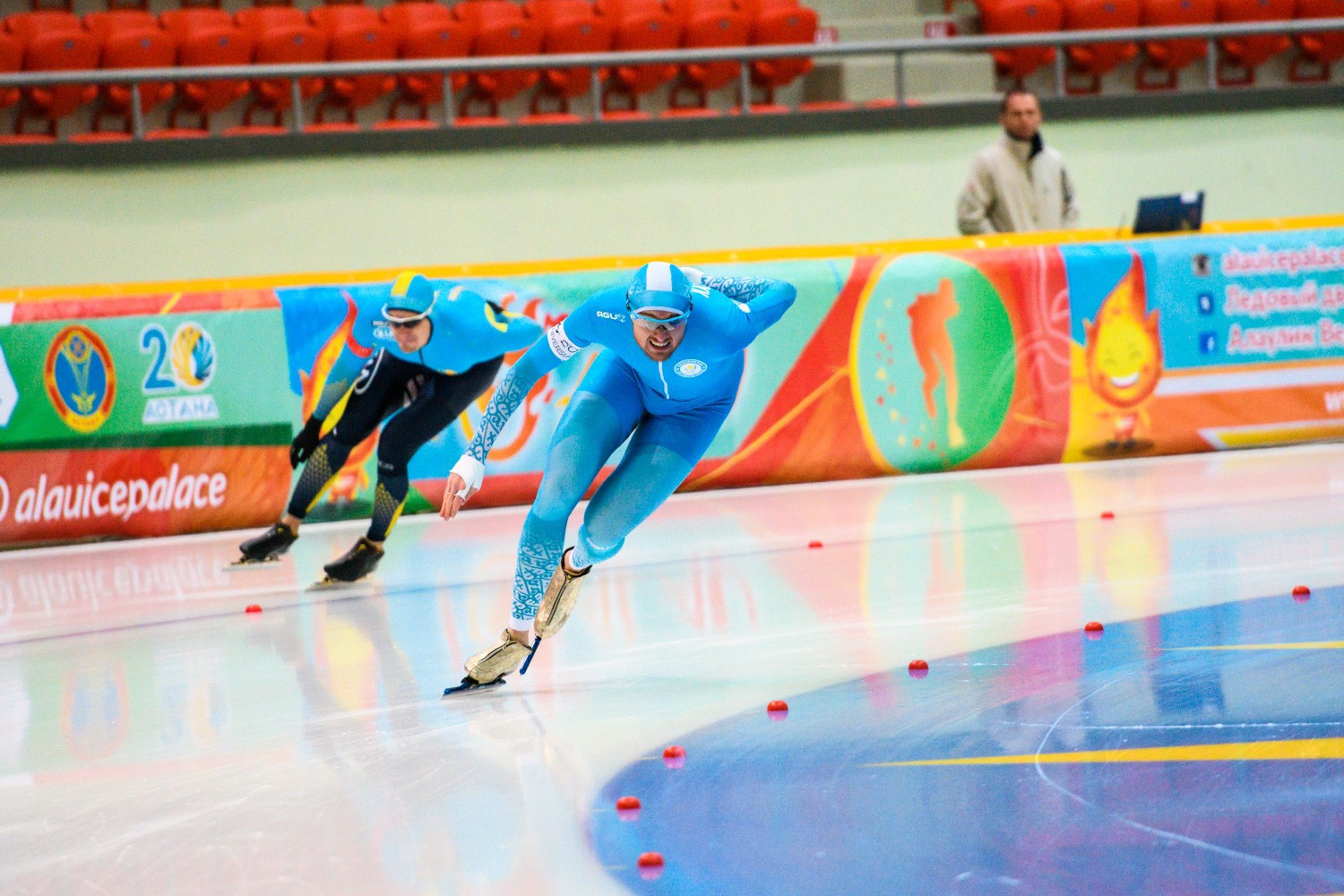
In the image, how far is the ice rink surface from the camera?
9.73 feet

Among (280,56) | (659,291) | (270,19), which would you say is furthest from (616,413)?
(270,19)

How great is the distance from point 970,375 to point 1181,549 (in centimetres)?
273

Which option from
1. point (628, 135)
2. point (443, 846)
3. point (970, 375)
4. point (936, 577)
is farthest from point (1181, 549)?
point (628, 135)

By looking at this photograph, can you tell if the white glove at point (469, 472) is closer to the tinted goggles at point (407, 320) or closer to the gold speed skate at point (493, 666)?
the gold speed skate at point (493, 666)

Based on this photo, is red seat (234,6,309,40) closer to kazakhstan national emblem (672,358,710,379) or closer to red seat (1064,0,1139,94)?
red seat (1064,0,1139,94)

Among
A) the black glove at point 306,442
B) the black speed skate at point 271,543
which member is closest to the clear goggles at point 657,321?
the black glove at point 306,442

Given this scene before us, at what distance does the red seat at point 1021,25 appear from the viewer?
12.8 m

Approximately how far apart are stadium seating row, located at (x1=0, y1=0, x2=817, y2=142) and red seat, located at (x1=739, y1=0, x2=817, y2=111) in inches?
0.4

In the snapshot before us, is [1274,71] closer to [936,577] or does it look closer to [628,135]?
[628,135]

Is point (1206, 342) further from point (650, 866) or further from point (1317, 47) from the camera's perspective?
point (650, 866)

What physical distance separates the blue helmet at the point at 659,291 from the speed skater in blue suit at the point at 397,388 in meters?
2.10

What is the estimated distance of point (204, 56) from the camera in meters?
11.3

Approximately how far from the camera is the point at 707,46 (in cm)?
1226

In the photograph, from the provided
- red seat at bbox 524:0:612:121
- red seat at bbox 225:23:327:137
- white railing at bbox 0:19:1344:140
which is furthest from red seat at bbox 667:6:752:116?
red seat at bbox 225:23:327:137
